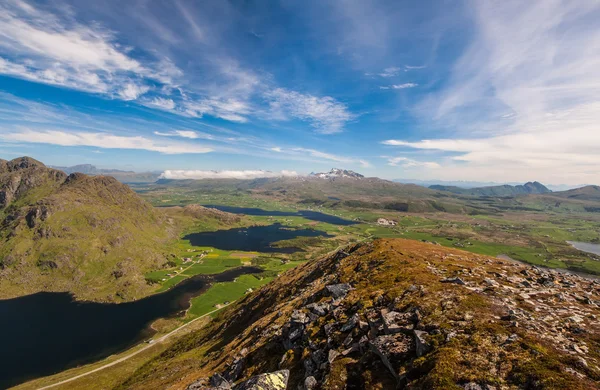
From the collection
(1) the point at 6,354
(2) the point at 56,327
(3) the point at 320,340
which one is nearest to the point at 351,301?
(3) the point at 320,340

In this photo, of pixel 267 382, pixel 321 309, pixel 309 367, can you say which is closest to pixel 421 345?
pixel 309 367

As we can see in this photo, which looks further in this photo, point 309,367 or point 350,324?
point 350,324

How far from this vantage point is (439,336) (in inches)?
1121

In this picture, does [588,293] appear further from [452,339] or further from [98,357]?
[98,357]

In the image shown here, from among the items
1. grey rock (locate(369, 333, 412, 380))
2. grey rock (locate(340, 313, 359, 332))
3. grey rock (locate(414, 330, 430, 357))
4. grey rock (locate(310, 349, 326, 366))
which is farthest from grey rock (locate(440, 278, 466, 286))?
grey rock (locate(310, 349, 326, 366))

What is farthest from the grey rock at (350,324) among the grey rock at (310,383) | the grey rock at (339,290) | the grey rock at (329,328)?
the grey rock at (339,290)

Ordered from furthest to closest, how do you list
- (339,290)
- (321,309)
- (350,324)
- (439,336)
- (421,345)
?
(339,290), (321,309), (350,324), (439,336), (421,345)

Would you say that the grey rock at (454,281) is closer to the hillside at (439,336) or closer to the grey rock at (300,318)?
the hillside at (439,336)

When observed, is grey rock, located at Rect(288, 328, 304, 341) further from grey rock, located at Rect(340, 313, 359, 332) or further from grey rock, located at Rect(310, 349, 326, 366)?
grey rock, located at Rect(340, 313, 359, 332)

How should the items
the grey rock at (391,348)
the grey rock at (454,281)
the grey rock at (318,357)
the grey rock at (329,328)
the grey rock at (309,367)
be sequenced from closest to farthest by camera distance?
the grey rock at (391,348)
the grey rock at (309,367)
the grey rock at (318,357)
the grey rock at (329,328)
the grey rock at (454,281)

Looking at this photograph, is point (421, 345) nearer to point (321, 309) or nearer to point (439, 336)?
point (439, 336)

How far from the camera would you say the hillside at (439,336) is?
22.5m

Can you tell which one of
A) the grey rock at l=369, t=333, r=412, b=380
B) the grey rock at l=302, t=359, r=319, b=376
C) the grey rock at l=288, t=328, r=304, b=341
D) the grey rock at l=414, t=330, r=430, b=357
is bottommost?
the grey rock at l=288, t=328, r=304, b=341

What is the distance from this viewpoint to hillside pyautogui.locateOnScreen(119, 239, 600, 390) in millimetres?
22531
